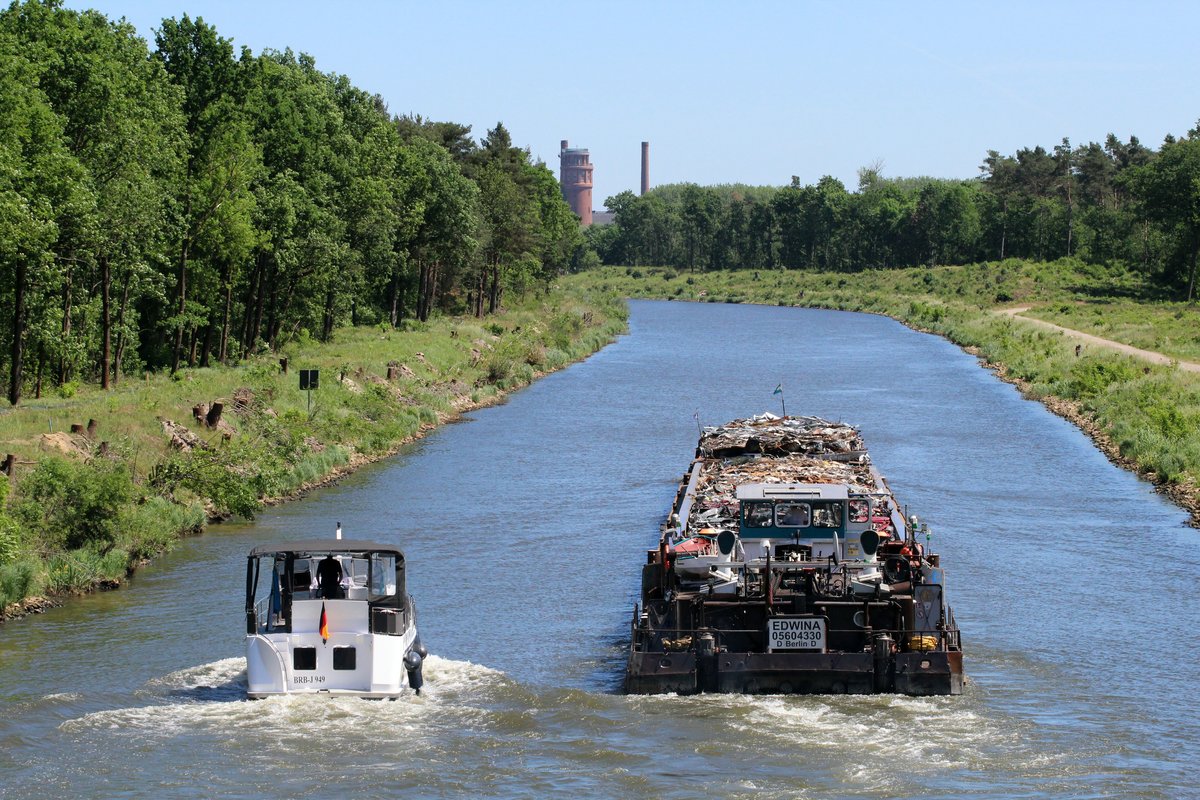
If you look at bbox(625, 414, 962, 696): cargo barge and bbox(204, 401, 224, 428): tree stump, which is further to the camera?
bbox(204, 401, 224, 428): tree stump

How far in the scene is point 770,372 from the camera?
89125 millimetres

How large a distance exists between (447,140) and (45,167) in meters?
75.0

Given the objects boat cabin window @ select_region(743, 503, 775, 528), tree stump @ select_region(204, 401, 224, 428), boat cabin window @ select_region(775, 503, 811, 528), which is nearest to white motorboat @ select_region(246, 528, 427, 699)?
boat cabin window @ select_region(743, 503, 775, 528)

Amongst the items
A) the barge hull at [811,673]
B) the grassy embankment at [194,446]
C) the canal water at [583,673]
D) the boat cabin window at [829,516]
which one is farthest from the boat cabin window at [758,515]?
the grassy embankment at [194,446]

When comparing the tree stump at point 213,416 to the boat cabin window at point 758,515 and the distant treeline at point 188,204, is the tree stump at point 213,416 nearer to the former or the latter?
the distant treeline at point 188,204

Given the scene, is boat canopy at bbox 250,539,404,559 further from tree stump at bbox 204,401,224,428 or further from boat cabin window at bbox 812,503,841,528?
tree stump at bbox 204,401,224,428

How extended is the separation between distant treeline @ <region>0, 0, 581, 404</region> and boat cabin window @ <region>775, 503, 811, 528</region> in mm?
24703

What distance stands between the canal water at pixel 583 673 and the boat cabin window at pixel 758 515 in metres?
3.71

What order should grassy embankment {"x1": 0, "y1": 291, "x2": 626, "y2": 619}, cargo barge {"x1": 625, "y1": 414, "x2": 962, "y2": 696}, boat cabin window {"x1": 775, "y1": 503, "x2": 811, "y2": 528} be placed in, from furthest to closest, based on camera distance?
grassy embankment {"x1": 0, "y1": 291, "x2": 626, "y2": 619} < boat cabin window {"x1": 775, "y1": 503, "x2": 811, "y2": 528} < cargo barge {"x1": 625, "y1": 414, "x2": 962, "y2": 696}

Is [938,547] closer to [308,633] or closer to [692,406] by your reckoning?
[308,633]

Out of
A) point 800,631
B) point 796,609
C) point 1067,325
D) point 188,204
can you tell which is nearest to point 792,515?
point 796,609

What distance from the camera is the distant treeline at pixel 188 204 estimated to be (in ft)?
163

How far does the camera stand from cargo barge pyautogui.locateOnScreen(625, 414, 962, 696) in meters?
26.2

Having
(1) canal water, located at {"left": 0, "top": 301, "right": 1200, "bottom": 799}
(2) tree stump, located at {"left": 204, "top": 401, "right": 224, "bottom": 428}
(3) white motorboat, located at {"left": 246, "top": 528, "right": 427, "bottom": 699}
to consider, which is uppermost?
(2) tree stump, located at {"left": 204, "top": 401, "right": 224, "bottom": 428}
